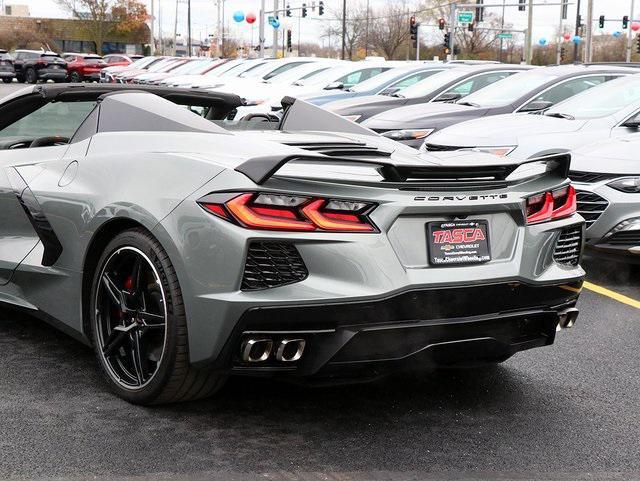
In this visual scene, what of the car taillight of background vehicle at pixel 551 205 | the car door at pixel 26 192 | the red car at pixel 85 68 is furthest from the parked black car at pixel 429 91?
the red car at pixel 85 68

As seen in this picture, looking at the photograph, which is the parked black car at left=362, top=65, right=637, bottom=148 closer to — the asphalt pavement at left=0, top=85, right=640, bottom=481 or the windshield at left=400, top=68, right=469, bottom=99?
the windshield at left=400, top=68, right=469, bottom=99

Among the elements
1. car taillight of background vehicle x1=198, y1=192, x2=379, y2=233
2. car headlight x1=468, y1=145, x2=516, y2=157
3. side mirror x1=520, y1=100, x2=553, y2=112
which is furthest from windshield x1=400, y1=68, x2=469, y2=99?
car taillight of background vehicle x1=198, y1=192, x2=379, y2=233

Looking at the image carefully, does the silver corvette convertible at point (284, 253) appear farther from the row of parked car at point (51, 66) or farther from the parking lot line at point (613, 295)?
the row of parked car at point (51, 66)

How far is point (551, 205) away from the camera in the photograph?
4.09 metres

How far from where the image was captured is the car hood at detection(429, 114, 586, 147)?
368 inches

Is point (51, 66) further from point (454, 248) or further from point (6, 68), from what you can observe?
point (454, 248)

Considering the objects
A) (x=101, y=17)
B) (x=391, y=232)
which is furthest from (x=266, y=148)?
(x=101, y=17)

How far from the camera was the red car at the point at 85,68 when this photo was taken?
54.6 metres

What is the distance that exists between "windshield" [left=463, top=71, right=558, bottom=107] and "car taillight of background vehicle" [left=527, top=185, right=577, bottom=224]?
8409mm

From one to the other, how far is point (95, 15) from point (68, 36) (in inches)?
565

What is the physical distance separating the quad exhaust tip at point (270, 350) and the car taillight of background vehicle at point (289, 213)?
0.40 meters

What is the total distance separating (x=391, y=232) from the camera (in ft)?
11.7

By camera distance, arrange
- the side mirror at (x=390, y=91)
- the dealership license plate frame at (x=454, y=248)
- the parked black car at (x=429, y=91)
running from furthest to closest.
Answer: the side mirror at (x=390, y=91) → the parked black car at (x=429, y=91) → the dealership license plate frame at (x=454, y=248)

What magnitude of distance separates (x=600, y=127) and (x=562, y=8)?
216ft
